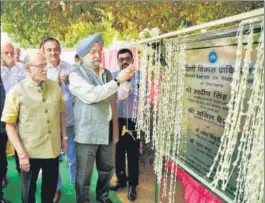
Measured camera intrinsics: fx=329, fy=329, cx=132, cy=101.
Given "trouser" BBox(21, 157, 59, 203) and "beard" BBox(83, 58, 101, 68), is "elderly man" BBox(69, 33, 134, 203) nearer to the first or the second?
"beard" BBox(83, 58, 101, 68)

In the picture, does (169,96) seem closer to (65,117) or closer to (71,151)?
(65,117)

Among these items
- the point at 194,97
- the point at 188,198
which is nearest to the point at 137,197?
the point at 188,198

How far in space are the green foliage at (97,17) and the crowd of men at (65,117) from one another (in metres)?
0.24

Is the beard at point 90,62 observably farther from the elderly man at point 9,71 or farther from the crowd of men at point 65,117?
the elderly man at point 9,71

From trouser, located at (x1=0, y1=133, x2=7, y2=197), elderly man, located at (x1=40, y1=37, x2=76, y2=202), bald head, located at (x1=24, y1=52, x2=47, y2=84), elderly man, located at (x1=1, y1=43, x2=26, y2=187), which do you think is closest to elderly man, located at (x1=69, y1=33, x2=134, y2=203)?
elderly man, located at (x1=40, y1=37, x2=76, y2=202)

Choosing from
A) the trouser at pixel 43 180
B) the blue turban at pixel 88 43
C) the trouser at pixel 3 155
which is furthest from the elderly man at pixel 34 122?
the trouser at pixel 3 155

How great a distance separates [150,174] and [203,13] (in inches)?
64.6

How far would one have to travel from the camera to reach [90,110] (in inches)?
86.1

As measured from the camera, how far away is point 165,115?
1.99 meters

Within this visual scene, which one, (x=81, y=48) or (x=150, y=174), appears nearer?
(x=81, y=48)

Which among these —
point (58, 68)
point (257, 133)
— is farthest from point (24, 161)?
point (257, 133)

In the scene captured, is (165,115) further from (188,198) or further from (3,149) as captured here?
(3,149)

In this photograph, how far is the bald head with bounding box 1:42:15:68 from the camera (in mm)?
2395

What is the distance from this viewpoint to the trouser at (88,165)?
222 centimetres
